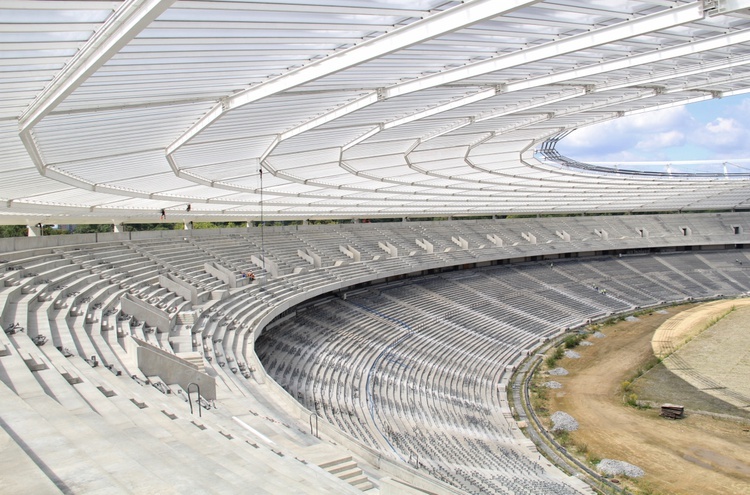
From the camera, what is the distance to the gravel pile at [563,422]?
21.8 metres

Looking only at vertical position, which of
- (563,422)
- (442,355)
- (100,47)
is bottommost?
(563,422)

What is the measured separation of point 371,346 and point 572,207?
32.9 m

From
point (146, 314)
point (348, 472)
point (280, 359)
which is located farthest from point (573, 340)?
point (348, 472)

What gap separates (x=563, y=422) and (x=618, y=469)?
12.7ft

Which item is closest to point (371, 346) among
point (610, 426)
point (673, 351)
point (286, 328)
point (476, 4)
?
point (286, 328)

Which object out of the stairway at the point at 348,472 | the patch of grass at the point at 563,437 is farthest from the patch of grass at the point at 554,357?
the stairway at the point at 348,472

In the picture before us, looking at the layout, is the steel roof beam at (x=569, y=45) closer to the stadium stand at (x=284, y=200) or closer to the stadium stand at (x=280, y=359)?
the stadium stand at (x=284, y=200)

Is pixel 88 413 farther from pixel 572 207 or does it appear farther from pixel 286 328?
pixel 572 207

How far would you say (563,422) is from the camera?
22.1 metres

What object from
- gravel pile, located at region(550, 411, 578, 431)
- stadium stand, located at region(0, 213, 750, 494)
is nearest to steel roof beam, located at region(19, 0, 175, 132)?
stadium stand, located at region(0, 213, 750, 494)

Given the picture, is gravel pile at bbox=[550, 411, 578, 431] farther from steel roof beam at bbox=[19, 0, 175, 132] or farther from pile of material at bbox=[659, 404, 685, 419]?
steel roof beam at bbox=[19, 0, 175, 132]

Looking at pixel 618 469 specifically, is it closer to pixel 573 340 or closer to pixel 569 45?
pixel 569 45

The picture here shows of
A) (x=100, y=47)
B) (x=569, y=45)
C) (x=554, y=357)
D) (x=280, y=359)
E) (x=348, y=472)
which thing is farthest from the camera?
(x=554, y=357)

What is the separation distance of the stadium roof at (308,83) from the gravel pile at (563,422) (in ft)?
36.5
